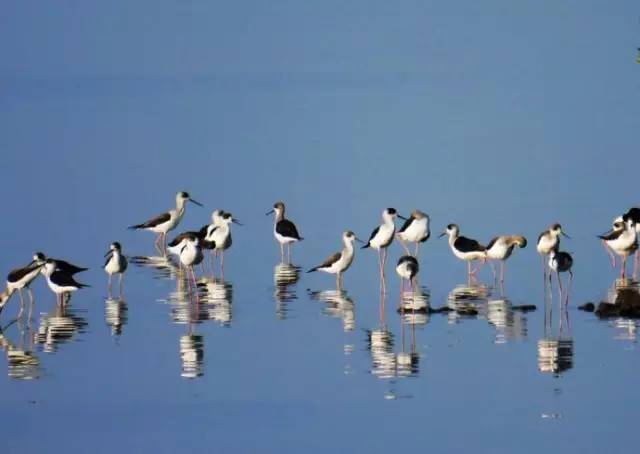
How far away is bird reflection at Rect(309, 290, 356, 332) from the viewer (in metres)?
22.5

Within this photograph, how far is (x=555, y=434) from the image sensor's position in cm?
1659

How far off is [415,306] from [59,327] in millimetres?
4468

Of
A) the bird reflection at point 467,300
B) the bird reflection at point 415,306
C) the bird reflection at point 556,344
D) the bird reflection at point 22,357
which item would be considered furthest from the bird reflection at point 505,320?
the bird reflection at point 22,357

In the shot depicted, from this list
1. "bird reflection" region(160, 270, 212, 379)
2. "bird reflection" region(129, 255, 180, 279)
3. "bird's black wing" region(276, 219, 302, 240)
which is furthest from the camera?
"bird's black wing" region(276, 219, 302, 240)

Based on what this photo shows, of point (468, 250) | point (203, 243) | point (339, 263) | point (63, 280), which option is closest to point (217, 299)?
point (339, 263)

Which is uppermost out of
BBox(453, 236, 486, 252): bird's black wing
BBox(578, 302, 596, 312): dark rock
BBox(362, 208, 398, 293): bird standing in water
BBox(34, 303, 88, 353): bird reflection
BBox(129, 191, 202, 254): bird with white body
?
BBox(129, 191, 202, 254): bird with white body

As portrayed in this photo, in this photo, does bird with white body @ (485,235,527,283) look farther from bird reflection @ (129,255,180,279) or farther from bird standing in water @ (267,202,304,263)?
bird reflection @ (129,255,180,279)

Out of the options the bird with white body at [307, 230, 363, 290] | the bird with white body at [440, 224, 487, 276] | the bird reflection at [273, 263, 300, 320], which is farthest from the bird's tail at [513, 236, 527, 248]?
the bird reflection at [273, 263, 300, 320]

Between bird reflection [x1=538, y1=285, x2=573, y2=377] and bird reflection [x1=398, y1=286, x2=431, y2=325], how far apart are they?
148 centimetres

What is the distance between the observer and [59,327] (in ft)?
72.9

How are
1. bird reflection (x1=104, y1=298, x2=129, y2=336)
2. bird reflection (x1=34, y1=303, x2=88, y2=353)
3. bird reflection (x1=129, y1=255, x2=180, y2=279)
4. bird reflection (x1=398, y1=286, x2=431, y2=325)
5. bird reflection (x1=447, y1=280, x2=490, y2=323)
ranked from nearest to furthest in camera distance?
bird reflection (x1=34, y1=303, x2=88, y2=353) → bird reflection (x1=104, y1=298, x2=129, y2=336) → bird reflection (x1=398, y1=286, x2=431, y2=325) → bird reflection (x1=447, y1=280, x2=490, y2=323) → bird reflection (x1=129, y1=255, x2=180, y2=279)

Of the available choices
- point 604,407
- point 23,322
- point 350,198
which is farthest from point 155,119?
point 604,407

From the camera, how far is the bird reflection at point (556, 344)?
19500mm

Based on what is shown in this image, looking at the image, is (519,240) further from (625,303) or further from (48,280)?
(48,280)
